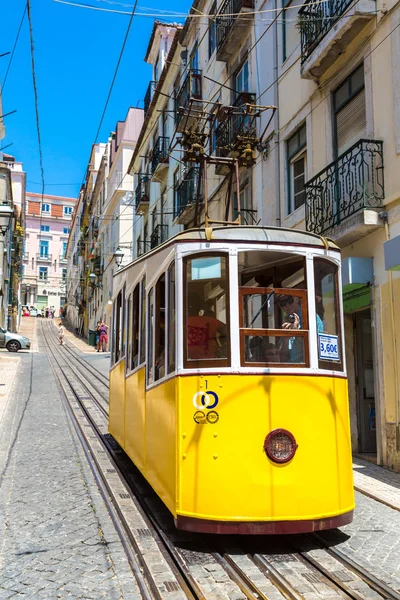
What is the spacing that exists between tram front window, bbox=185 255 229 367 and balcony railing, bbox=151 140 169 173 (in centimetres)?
2011

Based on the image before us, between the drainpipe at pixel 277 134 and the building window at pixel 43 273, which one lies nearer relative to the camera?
the drainpipe at pixel 277 134

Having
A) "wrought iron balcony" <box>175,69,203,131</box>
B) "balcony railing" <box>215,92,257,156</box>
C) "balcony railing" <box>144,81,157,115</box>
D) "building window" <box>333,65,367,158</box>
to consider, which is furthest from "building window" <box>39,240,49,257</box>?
"building window" <box>333,65,367,158</box>

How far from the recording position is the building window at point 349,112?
1013cm

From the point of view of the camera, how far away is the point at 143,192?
1177 inches

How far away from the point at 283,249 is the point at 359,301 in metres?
4.69

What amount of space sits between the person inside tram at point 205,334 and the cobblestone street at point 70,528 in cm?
168

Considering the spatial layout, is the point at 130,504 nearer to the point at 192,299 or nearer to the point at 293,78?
the point at 192,299

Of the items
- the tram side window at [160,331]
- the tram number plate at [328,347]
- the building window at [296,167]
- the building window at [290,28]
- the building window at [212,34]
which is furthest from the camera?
the building window at [212,34]

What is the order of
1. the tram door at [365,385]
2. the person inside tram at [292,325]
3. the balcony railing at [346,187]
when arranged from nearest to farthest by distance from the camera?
the person inside tram at [292,325]
the balcony railing at [346,187]
the tram door at [365,385]

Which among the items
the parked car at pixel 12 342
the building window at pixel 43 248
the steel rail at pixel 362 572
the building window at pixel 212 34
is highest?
the building window at pixel 43 248

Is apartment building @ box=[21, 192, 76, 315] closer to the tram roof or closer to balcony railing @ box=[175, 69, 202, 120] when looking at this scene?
balcony railing @ box=[175, 69, 202, 120]

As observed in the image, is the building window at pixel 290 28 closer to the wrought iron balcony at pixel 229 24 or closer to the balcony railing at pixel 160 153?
the wrought iron balcony at pixel 229 24

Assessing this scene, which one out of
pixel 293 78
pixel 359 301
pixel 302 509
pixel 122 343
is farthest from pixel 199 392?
pixel 293 78

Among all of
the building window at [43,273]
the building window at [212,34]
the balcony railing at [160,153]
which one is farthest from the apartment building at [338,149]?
the building window at [43,273]
